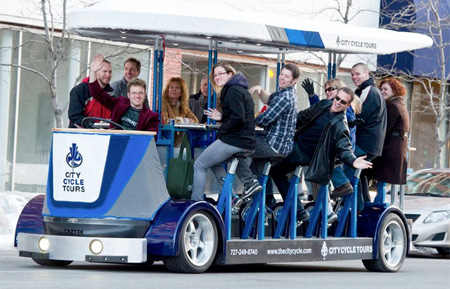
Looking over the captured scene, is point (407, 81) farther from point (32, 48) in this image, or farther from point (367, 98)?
point (367, 98)

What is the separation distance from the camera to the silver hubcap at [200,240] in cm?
1158

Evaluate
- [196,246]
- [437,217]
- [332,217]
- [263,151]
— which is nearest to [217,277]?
[196,246]

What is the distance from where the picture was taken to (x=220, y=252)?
11.9 m

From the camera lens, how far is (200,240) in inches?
461

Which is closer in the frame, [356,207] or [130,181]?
[130,181]

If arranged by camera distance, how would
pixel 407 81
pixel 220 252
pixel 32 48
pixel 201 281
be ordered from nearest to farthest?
pixel 201 281 → pixel 220 252 → pixel 32 48 → pixel 407 81

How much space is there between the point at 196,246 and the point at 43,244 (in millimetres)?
1548

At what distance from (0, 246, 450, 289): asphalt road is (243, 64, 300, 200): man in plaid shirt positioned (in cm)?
137

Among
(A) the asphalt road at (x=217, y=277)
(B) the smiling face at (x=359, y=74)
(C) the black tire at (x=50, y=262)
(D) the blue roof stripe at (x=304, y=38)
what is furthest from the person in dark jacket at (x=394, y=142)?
(C) the black tire at (x=50, y=262)

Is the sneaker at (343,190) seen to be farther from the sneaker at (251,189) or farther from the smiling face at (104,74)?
the smiling face at (104,74)

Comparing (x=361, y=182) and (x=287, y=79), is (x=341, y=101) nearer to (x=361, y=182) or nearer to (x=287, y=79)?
(x=287, y=79)

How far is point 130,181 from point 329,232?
11.3 feet

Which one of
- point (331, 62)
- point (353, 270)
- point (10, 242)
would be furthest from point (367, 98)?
point (10, 242)

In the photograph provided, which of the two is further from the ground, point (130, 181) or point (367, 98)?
point (367, 98)
